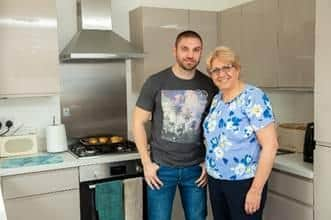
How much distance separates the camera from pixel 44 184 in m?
2.43

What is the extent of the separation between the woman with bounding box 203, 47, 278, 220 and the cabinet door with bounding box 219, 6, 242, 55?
1182 mm

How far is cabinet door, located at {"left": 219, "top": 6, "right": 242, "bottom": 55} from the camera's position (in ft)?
10.00

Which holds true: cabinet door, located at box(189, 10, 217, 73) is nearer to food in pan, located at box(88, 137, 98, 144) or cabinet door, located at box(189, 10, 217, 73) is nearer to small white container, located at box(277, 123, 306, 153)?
small white container, located at box(277, 123, 306, 153)

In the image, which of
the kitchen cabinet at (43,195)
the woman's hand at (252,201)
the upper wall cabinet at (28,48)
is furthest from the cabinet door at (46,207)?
the woman's hand at (252,201)

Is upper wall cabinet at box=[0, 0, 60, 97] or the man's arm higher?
upper wall cabinet at box=[0, 0, 60, 97]

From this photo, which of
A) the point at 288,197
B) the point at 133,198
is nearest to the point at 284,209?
the point at 288,197

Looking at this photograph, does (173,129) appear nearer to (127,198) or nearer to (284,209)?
(127,198)

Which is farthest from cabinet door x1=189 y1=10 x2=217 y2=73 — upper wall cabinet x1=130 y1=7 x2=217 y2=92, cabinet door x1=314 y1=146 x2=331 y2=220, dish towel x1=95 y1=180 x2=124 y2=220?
cabinet door x1=314 y1=146 x2=331 y2=220

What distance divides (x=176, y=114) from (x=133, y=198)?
81 cm

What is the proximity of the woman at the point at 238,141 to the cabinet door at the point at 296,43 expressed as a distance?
27.5 inches

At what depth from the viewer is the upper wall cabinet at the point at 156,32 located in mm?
2994

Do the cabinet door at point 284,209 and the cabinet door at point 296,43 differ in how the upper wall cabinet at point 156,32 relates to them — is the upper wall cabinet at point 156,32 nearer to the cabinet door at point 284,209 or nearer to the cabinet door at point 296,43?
the cabinet door at point 296,43

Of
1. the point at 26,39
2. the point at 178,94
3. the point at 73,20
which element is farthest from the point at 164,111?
the point at 73,20

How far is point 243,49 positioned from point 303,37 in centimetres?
63
